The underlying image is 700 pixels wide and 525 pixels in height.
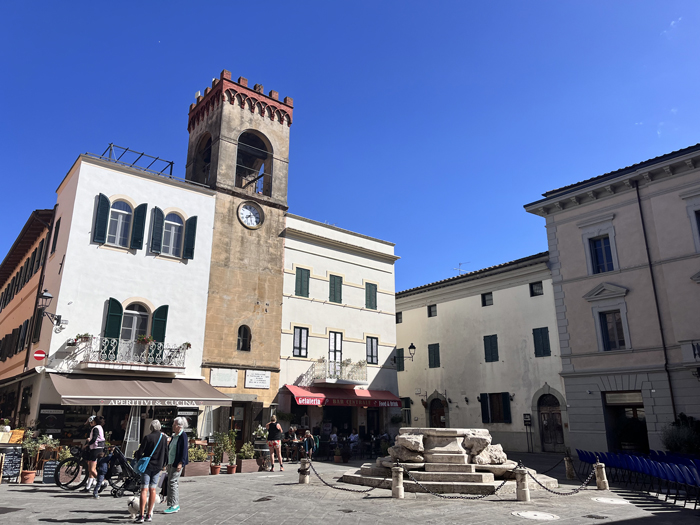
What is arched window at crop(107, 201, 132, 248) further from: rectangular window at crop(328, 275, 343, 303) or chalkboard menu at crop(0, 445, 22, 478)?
rectangular window at crop(328, 275, 343, 303)

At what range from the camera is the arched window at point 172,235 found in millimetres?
20828

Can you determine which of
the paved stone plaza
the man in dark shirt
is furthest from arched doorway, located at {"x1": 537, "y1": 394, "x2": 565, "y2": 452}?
the man in dark shirt

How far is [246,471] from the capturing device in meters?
16.3

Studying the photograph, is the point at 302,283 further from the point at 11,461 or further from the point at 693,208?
the point at 693,208

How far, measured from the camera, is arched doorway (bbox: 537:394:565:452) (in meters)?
25.3

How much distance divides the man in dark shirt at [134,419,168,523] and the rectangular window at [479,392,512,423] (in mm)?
22380

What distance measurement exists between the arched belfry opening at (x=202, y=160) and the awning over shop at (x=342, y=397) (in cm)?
1104

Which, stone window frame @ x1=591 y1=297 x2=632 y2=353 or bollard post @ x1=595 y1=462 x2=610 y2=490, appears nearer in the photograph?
bollard post @ x1=595 y1=462 x2=610 y2=490

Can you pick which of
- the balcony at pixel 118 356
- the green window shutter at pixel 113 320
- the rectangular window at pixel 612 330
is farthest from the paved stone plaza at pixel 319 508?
the rectangular window at pixel 612 330

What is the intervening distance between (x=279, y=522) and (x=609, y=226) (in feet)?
62.5

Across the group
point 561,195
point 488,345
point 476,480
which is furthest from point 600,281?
point 476,480

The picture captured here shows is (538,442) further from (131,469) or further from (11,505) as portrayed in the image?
(11,505)

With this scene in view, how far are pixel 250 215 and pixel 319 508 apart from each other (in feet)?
51.6

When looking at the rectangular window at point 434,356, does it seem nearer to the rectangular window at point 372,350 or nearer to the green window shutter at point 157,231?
the rectangular window at point 372,350
